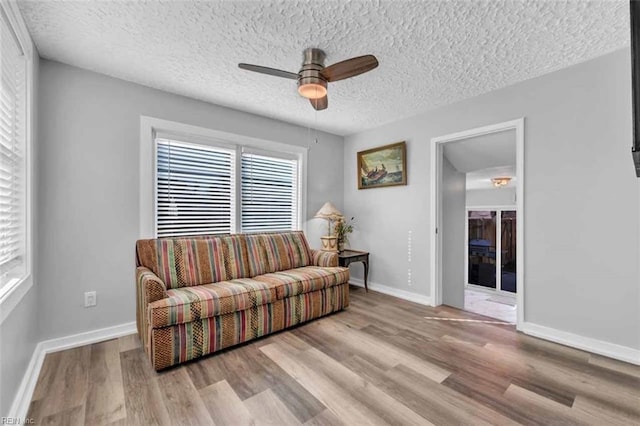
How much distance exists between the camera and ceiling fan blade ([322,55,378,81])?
180cm

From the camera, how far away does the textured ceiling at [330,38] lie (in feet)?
5.72

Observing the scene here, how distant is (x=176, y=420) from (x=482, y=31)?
10.1 feet

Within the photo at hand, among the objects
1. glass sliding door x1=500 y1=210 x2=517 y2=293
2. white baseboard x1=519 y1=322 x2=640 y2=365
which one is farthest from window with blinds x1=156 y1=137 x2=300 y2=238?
glass sliding door x1=500 y1=210 x2=517 y2=293

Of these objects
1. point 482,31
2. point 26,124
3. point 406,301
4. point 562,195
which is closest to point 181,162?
point 26,124

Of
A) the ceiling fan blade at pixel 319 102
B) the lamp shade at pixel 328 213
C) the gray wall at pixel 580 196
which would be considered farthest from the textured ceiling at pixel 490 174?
the ceiling fan blade at pixel 319 102

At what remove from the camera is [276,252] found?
129 inches

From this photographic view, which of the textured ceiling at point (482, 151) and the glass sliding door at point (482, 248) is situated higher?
the textured ceiling at point (482, 151)

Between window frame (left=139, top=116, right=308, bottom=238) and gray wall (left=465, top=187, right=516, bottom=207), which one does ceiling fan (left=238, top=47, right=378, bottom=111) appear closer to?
window frame (left=139, top=116, right=308, bottom=238)

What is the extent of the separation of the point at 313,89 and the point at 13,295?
87.5 inches

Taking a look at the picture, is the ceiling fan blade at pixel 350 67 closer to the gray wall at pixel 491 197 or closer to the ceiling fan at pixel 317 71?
the ceiling fan at pixel 317 71

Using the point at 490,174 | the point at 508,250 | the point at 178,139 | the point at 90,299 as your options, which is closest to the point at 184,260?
the point at 90,299

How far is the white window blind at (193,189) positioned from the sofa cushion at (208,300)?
84cm

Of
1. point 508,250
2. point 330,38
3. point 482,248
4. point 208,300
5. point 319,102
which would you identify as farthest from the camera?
point 482,248

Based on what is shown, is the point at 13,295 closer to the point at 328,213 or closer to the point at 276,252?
the point at 276,252
